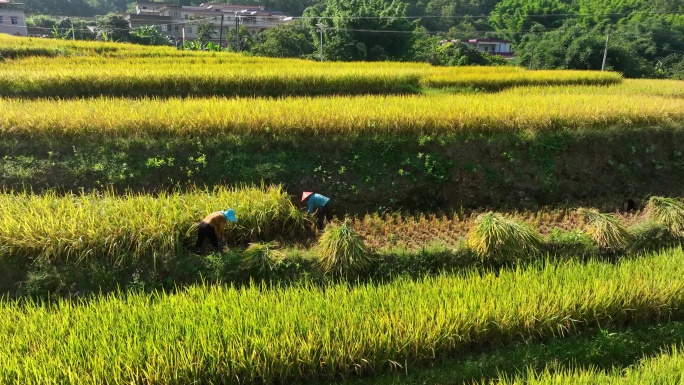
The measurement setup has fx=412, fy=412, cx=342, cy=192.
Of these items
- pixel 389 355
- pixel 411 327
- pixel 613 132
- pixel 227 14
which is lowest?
pixel 389 355

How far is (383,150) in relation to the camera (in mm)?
7262

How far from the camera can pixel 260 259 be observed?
192 inches

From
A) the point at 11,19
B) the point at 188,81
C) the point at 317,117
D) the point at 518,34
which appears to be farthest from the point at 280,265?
the point at 11,19

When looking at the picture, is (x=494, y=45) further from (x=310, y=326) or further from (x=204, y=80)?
(x=310, y=326)

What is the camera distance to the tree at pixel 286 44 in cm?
2592

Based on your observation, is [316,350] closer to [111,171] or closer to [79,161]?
[111,171]

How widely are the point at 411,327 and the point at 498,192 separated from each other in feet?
14.3

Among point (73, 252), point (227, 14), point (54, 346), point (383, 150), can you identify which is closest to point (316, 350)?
point (54, 346)

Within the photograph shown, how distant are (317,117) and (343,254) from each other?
3455 millimetres

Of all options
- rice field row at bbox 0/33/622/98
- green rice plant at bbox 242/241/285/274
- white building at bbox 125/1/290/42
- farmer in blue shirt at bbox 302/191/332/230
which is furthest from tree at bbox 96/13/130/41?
green rice plant at bbox 242/241/285/274

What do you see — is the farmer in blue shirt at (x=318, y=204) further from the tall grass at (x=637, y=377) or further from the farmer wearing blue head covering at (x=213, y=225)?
the tall grass at (x=637, y=377)

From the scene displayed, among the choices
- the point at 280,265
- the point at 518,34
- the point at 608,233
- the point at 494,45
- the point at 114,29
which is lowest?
the point at 280,265

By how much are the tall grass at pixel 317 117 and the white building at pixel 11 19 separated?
4134cm

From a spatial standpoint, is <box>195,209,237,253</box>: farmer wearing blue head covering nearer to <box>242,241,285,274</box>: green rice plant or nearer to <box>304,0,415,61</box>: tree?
<box>242,241,285,274</box>: green rice plant
